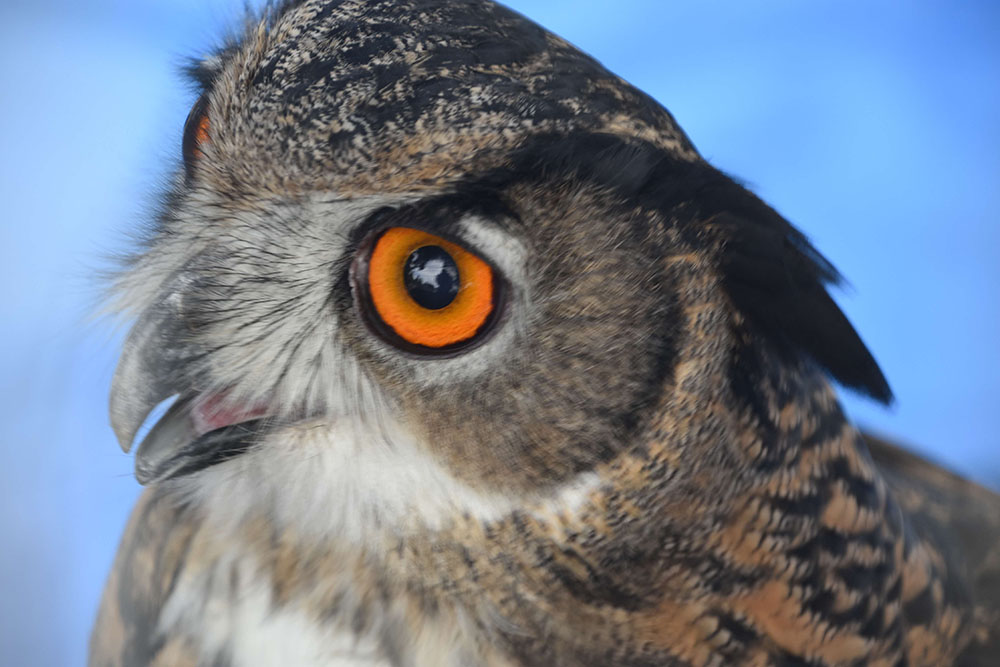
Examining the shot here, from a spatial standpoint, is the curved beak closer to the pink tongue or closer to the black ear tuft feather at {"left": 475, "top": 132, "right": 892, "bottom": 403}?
the pink tongue

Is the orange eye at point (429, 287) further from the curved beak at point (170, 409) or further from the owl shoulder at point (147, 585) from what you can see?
the owl shoulder at point (147, 585)

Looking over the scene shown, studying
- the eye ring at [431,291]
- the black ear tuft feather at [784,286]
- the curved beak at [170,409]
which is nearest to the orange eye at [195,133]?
the curved beak at [170,409]

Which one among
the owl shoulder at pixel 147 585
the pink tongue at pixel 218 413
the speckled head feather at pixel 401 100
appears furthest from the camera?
the owl shoulder at pixel 147 585

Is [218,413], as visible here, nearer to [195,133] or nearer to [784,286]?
[195,133]

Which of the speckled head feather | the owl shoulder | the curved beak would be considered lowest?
the owl shoulder

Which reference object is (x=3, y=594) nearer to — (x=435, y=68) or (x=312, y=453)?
(x=312, y=453)

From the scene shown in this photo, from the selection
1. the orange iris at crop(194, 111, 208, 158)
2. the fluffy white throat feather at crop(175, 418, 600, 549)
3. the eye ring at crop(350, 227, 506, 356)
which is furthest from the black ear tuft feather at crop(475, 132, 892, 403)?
the orange iris at crop(194, 111, 208, 158)

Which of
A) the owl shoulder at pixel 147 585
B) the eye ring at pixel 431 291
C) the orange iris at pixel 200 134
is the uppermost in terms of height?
the orange iris at pixel 200 134
